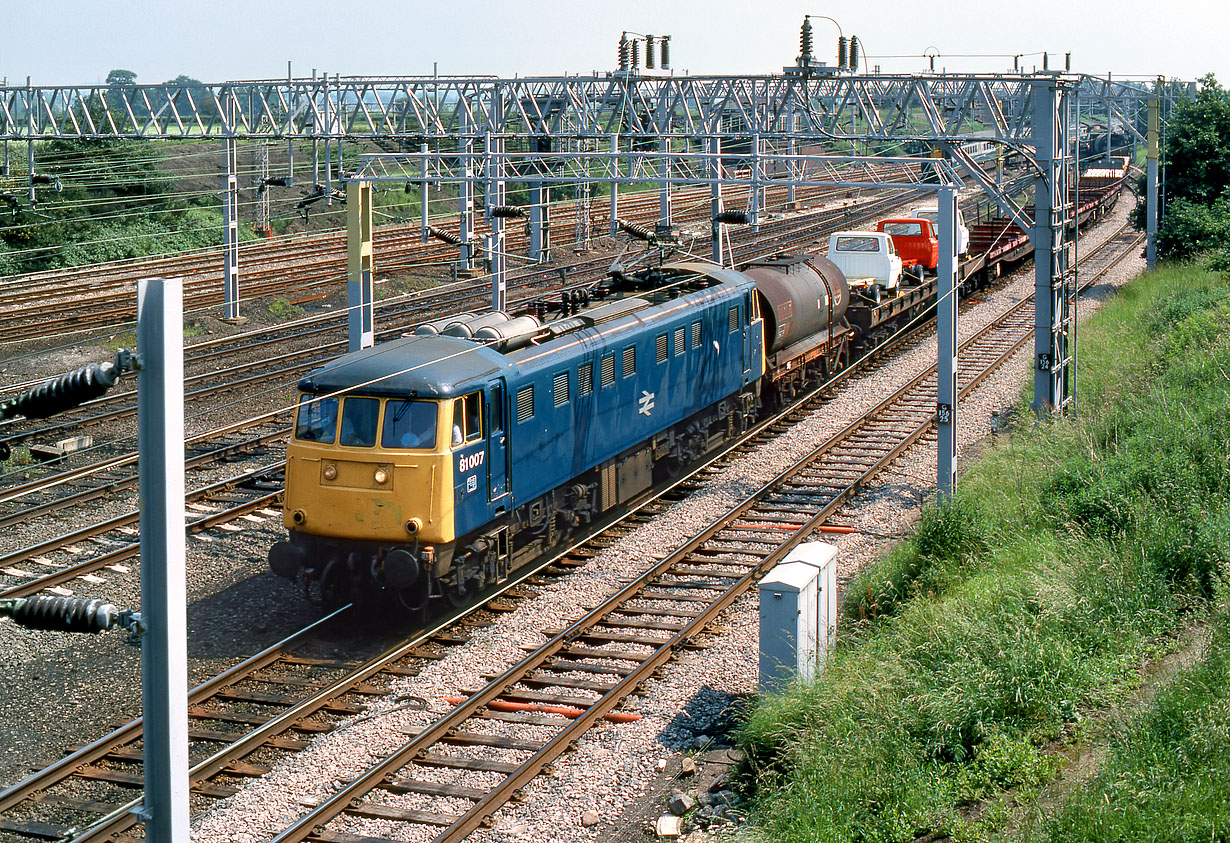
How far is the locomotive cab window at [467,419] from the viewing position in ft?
44.2

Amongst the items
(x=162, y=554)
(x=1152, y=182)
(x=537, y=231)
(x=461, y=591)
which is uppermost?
(x=1152, y=182)

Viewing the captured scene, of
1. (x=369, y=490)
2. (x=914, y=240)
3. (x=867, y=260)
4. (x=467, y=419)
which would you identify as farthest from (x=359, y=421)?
(x=914, y=240)

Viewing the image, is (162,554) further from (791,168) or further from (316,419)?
(791,168)

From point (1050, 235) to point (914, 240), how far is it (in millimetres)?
15070

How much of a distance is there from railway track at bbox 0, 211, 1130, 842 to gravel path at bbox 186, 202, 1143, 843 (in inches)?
7.0

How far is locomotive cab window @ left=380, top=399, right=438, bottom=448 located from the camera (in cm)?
1323

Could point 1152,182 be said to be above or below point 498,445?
above

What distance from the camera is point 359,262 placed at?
66.1 feet

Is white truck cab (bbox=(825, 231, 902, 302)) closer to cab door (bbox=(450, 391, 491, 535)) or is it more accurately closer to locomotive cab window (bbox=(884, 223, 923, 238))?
locomotive cab window (bbox=(884, 223, 923, 238))

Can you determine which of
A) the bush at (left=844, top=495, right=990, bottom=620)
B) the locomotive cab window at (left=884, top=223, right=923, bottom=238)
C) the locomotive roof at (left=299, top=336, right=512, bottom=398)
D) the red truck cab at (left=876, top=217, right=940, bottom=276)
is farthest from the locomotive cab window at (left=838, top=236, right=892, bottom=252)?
the locomotive roof at (left=299, top=336, right=512, bottom=398)

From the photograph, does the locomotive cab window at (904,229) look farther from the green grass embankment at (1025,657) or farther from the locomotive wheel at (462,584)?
the locomotive wheel at (462,584)

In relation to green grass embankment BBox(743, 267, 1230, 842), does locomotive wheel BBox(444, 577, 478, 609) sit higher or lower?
lower

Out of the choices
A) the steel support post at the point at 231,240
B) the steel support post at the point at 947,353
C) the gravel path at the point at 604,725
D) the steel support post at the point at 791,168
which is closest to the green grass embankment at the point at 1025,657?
the steel support post at the point at 947,353

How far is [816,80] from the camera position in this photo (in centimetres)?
2498
